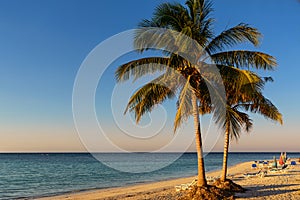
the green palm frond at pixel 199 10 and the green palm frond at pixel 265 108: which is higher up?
the green palm frond at pixel 199 10

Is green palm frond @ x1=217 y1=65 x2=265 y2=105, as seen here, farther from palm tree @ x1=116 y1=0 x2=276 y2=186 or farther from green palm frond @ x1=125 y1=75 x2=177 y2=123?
green palm frond @ x1=125 y1=75 x2=177 y2=123

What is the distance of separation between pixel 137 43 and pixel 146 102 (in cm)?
203

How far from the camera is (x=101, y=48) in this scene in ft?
33.3

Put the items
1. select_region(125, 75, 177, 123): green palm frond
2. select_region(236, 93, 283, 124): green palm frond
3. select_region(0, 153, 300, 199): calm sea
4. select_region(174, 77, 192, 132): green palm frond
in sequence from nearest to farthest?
select_region(174, 77, 192, 132): green palm frond → select_region(125, 75, 177, 123): green palm frond → select_region(236, 93, 283, 124): green palm frond → select_region(0, 153, 300, 199): calm sea

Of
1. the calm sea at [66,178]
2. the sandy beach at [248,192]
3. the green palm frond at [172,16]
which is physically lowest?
the calm sea at [66,178]

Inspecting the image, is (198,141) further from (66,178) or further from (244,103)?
(66,178)

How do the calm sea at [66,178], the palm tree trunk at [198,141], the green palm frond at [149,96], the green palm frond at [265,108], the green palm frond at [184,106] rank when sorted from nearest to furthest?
the green palm frond at [184,106] < the palm tree trunk at [198,141] < the green palm frond at [149,96] < the green palm frond at [265,108] < the calm sea at [66,178]

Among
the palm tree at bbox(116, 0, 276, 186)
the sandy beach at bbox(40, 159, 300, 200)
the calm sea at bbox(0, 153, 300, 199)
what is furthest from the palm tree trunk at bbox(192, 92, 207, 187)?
the calm sea at bbox(0, 153, 300, 199)

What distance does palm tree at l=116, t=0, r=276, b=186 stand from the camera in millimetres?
10062

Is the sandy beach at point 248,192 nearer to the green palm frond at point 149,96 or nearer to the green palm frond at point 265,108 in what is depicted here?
the green palm frond at point 265,108

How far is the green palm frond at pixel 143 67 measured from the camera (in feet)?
33.9

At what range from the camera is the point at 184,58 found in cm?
998

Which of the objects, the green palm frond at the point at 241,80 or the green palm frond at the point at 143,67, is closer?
the green palm frond at the point at 241,80

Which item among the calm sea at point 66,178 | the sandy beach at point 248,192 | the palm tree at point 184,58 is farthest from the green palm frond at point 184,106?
the calm sea at point 66,178
